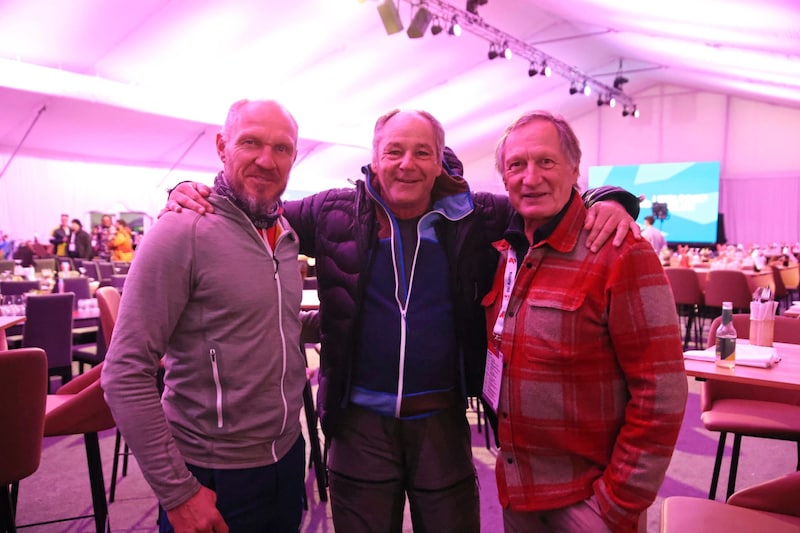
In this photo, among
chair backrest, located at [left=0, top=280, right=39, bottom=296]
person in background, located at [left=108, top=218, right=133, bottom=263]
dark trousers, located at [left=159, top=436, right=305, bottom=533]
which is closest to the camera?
dark trousers, located at [left=159, top=436, right=305, bottom=533]

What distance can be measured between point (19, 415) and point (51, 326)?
248cm

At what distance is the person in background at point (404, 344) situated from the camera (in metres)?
1.56

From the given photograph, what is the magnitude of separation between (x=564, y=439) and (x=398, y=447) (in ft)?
1.67

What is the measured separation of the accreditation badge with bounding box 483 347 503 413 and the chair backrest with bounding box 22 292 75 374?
3605mm

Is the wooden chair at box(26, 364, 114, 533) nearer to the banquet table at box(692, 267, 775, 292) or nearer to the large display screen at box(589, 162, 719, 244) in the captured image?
the banquet table at box(692, 267, 775, 292)

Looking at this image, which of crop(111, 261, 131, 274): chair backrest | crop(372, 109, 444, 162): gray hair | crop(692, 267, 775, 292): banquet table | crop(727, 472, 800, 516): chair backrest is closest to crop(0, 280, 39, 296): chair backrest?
crop(111, 261, 131, 274): chair backrest

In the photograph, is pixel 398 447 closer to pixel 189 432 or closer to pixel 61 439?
pixel 189 432

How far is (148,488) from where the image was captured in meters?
3.05

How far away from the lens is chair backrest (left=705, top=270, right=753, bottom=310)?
601 centimetres

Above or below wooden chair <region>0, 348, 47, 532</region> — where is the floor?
below

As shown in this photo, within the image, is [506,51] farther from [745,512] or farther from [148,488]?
[745,512]

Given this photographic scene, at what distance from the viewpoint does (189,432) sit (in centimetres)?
134

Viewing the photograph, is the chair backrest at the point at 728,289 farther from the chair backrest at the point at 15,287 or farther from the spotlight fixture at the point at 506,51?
the chair backrest at the point at 15,287

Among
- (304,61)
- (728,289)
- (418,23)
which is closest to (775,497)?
(728,289)
